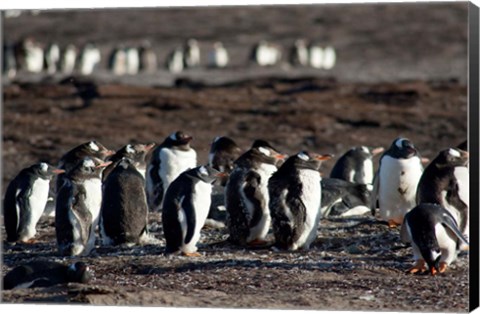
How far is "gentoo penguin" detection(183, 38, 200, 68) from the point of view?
26.8 m

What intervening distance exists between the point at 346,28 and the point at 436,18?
2.36 metres

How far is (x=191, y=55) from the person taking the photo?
27109 millimetres

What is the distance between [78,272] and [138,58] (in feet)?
67.4

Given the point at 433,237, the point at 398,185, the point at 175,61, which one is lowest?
the point at 433,237

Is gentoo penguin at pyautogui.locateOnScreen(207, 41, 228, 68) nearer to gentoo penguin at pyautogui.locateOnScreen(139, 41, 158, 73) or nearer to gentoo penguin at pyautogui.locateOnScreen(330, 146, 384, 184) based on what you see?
gentoo penguin at pyautogui.locateOnScreen(139, 41, 158, 73)

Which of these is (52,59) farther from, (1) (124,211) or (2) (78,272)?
(2) (78,272)

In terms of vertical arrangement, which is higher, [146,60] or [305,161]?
[146,60]

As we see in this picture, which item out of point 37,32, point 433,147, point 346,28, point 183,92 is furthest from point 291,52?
point 433,147

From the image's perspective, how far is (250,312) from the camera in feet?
21.7

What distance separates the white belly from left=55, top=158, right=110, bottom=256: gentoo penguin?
2101 millimetres

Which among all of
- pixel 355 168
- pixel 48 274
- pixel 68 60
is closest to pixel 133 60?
pixel 68 60

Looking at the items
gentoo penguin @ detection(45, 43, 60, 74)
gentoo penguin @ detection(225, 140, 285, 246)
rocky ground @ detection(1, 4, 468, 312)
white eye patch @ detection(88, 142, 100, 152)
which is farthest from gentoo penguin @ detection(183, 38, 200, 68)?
gentoo penguin @ detection(225, 140, 285, 246)

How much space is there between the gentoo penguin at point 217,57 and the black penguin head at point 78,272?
1925cm

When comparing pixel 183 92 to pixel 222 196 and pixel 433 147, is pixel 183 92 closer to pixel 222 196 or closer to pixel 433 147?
pixel 433 147
